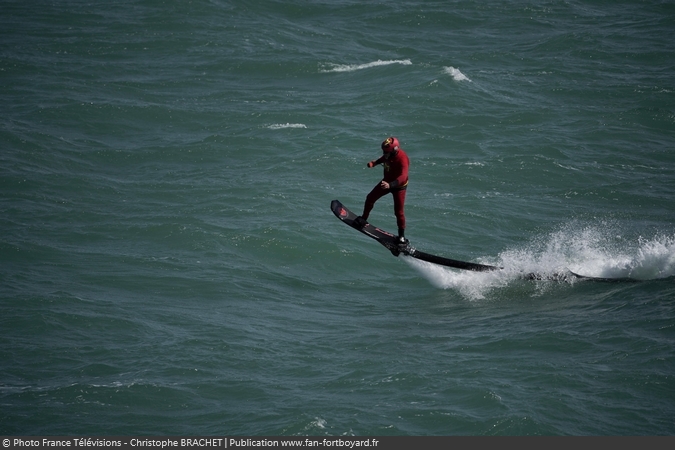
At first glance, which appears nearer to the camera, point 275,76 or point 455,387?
point 455,387

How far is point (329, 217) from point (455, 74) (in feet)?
45.0

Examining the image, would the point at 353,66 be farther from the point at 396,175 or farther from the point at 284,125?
the point at 396,175

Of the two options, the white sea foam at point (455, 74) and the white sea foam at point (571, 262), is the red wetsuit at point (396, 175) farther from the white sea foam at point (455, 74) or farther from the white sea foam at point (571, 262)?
the white sea foam at point (455, 74)

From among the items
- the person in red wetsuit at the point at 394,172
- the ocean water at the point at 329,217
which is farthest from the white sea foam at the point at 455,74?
the person in red wetsuit at the point at 394,172

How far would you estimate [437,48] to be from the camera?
1599 inches

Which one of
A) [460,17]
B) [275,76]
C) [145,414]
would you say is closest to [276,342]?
[145,414]

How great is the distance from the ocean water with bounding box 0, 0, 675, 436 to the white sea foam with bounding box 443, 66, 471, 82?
184 mm

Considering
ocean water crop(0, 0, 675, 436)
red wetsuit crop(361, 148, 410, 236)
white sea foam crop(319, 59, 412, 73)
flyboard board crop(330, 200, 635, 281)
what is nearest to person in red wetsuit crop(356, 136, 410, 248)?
red wetsuit crop(361, 148, 410, 236)

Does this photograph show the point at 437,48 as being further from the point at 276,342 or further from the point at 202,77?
the point at 276,342

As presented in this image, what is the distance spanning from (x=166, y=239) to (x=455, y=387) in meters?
11.1

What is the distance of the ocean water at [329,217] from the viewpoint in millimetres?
15352

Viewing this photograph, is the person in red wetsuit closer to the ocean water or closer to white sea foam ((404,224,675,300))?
the ocean water

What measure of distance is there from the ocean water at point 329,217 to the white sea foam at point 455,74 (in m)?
0.18

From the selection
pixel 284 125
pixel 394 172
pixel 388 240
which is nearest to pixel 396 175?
pixel 394 172
